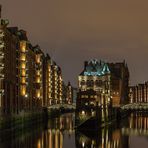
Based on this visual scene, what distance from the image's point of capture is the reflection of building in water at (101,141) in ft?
275

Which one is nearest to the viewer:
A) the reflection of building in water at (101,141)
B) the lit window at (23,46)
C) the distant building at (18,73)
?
the reflection of building in water at (101,141)

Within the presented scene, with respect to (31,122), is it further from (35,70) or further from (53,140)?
(53,140)

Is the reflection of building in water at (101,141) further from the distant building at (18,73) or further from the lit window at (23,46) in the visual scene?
the lit window at (23,46)

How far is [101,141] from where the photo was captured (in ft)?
295

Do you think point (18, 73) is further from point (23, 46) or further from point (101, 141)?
point (101, 141)

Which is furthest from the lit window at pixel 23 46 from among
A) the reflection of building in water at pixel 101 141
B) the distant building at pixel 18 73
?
the reflection of building in water at pixel 101 141

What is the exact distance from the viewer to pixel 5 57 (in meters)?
112

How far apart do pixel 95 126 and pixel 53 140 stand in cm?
2610

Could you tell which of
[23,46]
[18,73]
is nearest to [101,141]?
[18,73]

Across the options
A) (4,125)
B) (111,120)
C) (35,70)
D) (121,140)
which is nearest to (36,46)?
(35,70)

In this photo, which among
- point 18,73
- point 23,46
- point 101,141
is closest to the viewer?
point 101,141

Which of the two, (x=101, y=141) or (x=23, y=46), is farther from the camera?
(x=23, y=46)

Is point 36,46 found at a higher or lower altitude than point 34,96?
higher

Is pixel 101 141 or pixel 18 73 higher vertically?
pixel 18 73
